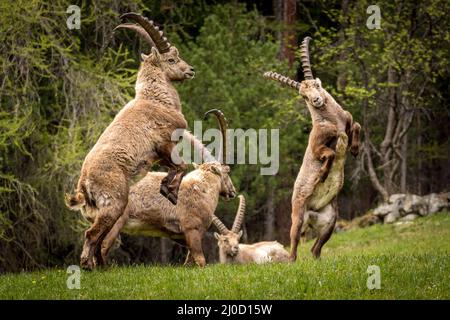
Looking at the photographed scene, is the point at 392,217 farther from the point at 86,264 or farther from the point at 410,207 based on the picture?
the point at 86,264

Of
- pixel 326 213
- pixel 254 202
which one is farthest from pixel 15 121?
pixel 326 213

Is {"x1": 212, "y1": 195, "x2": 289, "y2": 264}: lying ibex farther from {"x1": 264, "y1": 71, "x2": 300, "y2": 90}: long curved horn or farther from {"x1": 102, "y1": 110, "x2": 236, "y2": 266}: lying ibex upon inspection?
{"x1": 264, "y1": 71, "x2": 300, "y2": 90}: long curved horn

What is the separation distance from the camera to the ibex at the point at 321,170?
523 inches

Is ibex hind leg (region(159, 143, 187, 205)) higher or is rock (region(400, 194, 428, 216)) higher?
ibex hind leg (region(159, 143, 187, 205))

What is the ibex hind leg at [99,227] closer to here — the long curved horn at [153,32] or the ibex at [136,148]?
the ibex at [136,148]

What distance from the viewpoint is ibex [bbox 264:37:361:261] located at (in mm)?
13281

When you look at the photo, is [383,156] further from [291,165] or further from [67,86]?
[67,86]

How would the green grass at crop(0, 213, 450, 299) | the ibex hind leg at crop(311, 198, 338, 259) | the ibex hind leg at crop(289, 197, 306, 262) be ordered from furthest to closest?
the ibex hind leg at crop(311, 198, 338, 259)
the ibex hind leg at crop(289, 197, 306, 262)
the green grass at crop(0, 213, 450, 299)

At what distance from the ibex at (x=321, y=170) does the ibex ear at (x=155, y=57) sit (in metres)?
2.51

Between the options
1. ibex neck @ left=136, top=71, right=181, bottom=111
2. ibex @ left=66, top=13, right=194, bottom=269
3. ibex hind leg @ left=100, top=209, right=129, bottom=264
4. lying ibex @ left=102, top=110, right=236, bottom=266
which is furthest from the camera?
lying ibex @ left=102, top=110, right=236, bottom=266

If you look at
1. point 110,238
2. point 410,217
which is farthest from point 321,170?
point 410,217

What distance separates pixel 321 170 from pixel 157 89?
2.85 m

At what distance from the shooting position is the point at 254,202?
24.6m

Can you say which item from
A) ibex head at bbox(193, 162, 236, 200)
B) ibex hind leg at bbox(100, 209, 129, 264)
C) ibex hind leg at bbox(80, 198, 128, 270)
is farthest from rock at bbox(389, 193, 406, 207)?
ibex hind leg at bbox(80, 198, 128, 270)
